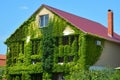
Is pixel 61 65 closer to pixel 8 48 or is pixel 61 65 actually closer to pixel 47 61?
pixel 47 61

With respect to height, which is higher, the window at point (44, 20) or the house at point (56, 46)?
the window at point (44, 20)

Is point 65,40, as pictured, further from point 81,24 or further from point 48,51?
point 81,24

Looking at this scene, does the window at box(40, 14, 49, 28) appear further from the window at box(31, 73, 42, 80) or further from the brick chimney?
the brick chimney

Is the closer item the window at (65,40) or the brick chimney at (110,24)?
the window at (65,40)

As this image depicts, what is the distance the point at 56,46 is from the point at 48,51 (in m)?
1.14

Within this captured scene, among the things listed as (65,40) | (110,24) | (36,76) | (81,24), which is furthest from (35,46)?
(110,24)

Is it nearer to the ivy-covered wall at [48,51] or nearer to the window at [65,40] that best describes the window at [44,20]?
the ivy-covered wall at [48,51]

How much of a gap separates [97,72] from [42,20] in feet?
58.9

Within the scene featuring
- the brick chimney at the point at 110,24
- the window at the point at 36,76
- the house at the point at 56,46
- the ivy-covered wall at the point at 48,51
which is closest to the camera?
the ivy-covered wall at the point at 48,51

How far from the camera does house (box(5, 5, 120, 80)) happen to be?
40.7 metres

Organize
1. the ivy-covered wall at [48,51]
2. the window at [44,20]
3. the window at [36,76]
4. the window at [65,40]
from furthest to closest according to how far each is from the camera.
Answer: the window at [44,20] < the window at [36,76] < the window at [65,40] < the ivy-covered wall at [48,51]

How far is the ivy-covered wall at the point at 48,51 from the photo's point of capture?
40.5 m

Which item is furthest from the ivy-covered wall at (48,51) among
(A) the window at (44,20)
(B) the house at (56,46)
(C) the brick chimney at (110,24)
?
(C) the brick chimney at (110,24)

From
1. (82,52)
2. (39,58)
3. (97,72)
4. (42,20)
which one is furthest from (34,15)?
(97,72)
